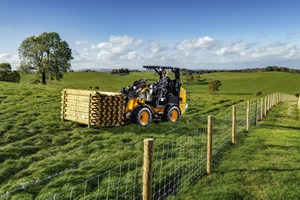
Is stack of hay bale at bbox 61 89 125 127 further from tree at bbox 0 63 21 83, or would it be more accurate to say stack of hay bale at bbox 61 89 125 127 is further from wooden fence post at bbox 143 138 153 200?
tree at bbox 0 63 21 83

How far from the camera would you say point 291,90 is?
72500 millimetres

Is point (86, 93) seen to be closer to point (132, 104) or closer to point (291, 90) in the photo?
point (132, 104)

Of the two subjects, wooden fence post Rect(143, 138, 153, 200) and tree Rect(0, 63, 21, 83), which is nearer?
wooden fence post Rect(143, 138, 153, 200)

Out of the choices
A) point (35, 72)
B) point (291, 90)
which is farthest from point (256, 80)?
point (35, 72)

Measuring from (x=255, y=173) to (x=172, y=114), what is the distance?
24.1ft

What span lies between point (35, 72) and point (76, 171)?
38.5 m

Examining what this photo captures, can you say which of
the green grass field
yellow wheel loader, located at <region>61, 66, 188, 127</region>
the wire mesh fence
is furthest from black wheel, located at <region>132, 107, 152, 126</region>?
the wire mesh fence

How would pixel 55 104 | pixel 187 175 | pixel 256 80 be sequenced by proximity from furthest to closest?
pixel 256 80
pixel 55 104
pixel 187 175

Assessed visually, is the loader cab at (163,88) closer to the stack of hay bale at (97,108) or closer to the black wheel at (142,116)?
the black wheel at (142,116)

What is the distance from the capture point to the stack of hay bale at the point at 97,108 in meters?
12.7

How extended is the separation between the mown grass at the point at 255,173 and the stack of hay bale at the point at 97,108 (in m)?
5.31

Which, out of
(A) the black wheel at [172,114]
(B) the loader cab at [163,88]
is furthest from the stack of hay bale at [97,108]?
(A) the black wheel at [172,114]

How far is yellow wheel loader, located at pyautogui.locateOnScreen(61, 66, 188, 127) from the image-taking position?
1280cm

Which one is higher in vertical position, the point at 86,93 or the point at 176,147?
the point at 86,93
